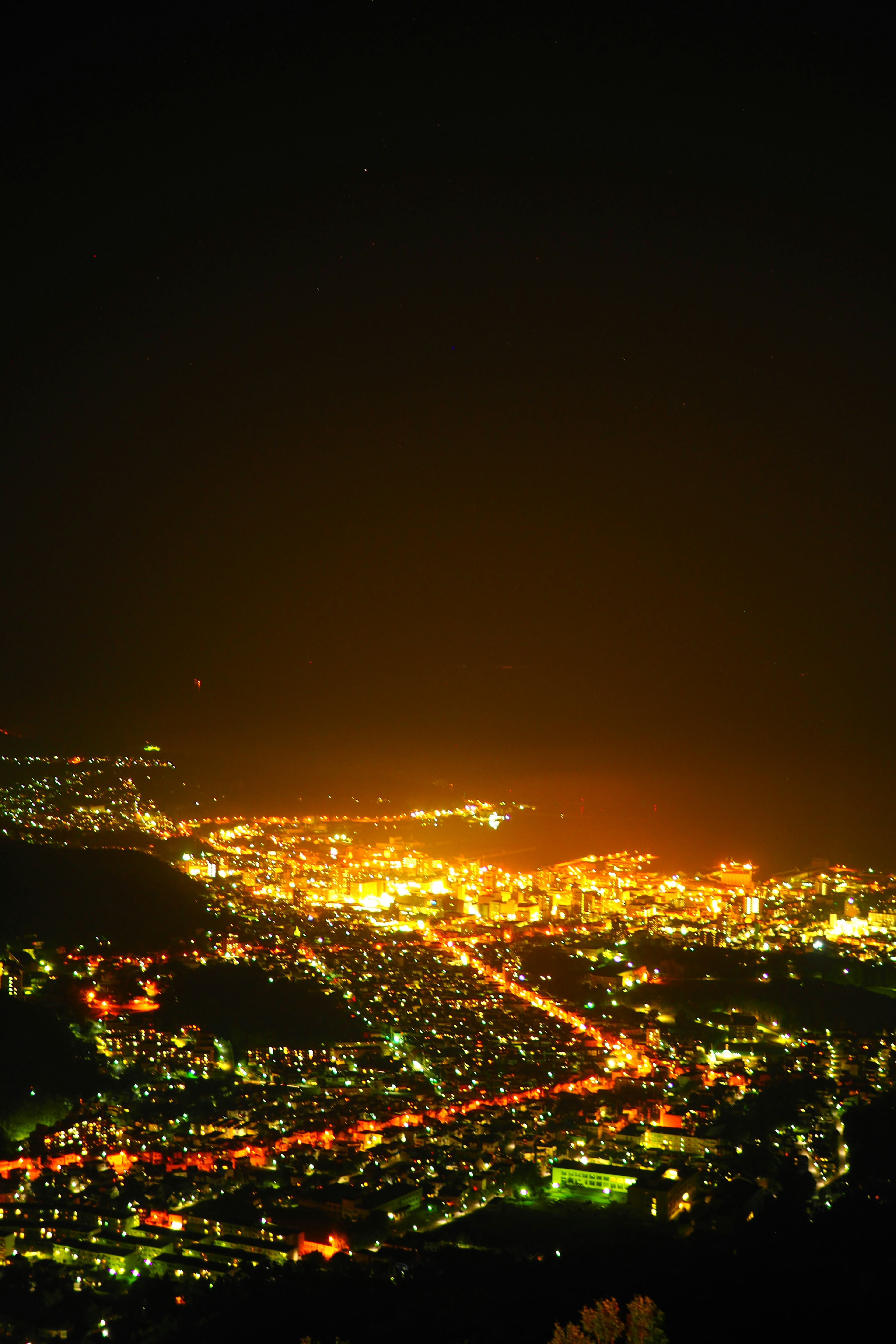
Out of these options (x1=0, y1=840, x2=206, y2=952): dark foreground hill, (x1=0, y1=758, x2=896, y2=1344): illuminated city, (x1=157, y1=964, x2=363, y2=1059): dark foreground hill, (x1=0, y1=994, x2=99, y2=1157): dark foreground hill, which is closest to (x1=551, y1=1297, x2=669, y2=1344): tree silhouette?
(x1=0, y1=758, x2=896, y2=1344): illuminated city

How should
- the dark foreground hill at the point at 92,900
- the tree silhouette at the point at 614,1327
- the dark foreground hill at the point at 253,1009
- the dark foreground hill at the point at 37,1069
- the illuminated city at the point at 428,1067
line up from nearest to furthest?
the tree silhouette at the point at 614,1327 < the illuminated city at the point at 428,1067 < the dark foreground hill at the point at 37,1069 < the dark foreground hill at the point at 253,1009 < the dark foreground hill at the point at 92,900

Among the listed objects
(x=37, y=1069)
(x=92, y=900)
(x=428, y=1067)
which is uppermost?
(x=92, y=900)

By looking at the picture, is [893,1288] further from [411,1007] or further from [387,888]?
[387,888]

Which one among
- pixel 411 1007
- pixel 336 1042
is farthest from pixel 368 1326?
pixel 411 1007

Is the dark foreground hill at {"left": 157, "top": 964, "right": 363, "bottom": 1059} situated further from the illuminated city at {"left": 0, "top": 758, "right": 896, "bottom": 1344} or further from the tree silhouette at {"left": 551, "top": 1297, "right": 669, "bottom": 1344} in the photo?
the tree silhouette at {"left": 551, "top": 1297, "right": 669, "bottom": 1344}

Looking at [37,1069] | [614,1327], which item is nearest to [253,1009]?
[37,1069]

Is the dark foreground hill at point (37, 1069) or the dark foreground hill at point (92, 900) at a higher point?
the dark foreground hill at point (92, 900)

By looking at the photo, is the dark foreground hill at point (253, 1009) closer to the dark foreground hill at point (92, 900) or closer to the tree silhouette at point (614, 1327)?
the dark foreground hill at point (92, 900)

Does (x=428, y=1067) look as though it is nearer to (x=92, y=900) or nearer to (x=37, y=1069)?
(x=37, y=1069)

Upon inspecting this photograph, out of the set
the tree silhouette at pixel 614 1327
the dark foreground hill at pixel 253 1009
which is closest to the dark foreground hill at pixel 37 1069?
the dark foreground hill at pixel 253 1009

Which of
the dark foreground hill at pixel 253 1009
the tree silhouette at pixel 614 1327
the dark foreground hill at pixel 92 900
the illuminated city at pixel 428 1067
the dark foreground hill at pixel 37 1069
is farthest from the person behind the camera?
the dark foreground hill at pixel 92 900
